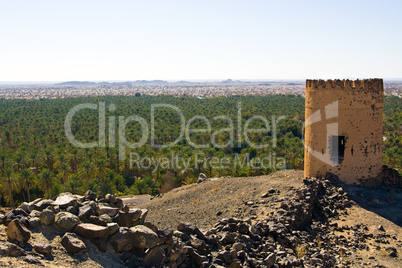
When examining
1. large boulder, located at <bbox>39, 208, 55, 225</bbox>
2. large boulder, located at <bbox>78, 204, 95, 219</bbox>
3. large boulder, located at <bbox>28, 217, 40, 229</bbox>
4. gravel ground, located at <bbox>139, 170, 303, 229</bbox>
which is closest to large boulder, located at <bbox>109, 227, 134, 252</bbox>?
large boulder, located at <bbox>78, 204, 95, 219</bbox>

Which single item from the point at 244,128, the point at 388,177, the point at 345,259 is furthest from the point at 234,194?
the point at 244,128

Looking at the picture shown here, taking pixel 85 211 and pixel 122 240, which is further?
pixel 85 211

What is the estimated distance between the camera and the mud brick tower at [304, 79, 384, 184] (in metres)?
12.5

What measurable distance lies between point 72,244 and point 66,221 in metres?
0.60

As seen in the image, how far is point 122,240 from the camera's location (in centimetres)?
639

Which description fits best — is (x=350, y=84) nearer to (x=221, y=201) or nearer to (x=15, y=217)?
(x=221, y=201)

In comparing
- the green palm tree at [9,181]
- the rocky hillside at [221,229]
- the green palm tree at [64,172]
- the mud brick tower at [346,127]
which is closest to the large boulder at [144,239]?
the rocky hillside at [221,229]

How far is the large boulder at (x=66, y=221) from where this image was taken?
6238 mm

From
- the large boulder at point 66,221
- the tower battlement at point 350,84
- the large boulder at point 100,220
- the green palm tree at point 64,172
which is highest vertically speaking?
the tower battlement at point 350,84

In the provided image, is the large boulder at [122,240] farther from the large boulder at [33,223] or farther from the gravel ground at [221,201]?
the gravel ground at [221,201]

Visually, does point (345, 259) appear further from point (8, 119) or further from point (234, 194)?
point (8, 119)

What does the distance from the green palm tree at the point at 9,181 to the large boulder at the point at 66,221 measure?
19269 millimetres

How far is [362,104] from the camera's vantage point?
12539 millimetres

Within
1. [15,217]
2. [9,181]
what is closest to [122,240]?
[15,217]
